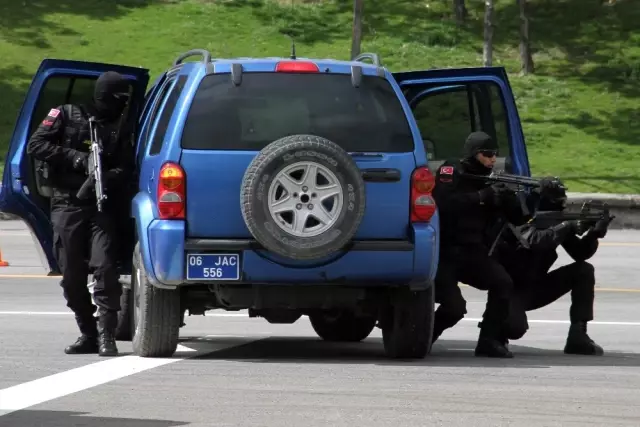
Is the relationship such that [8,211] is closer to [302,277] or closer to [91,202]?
[91,202]

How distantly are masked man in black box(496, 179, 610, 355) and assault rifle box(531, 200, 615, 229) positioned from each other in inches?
1.0

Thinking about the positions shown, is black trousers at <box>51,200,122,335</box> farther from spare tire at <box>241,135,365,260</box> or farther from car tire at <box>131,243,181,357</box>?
spare tire at <box>241,135,365,260</box>

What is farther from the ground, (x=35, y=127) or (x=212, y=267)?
(x=35, y=127)

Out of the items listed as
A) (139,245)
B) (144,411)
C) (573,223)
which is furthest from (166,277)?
(573,223)

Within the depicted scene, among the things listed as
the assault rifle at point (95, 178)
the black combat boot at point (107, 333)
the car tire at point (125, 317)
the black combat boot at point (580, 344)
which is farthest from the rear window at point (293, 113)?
the black combat boot at point (580, 344)

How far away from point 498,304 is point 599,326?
300 centimetres

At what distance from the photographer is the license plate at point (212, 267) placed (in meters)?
10.1

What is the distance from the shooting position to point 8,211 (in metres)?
11.8

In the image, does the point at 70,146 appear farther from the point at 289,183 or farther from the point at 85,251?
the point at 289,183

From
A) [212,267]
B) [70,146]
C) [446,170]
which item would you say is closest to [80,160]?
[70,146]

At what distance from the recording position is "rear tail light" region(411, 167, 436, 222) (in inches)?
404

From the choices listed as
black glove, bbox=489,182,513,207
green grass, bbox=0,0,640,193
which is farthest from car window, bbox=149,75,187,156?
green grass, bbox=0,0,640,193

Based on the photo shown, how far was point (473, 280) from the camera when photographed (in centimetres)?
1144

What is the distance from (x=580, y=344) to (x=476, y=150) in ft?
5.07
